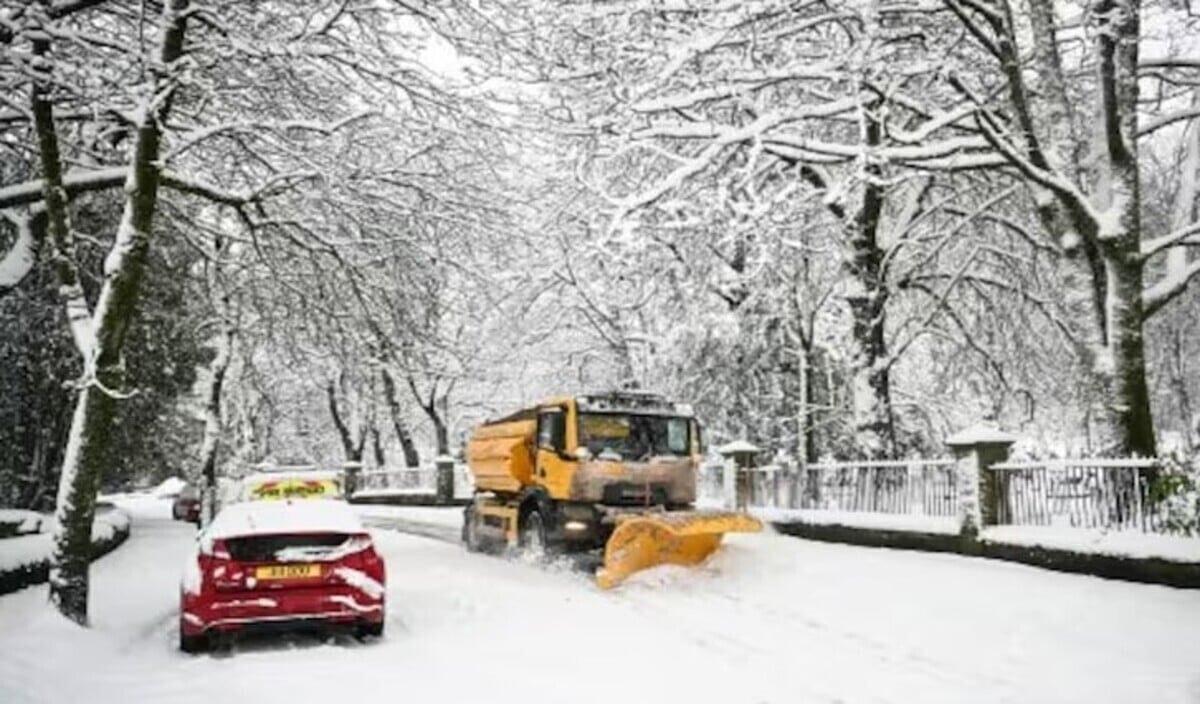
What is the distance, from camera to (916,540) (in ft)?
43.8

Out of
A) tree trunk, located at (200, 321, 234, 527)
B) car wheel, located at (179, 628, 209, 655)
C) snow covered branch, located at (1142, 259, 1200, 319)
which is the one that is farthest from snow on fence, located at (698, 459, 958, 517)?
tree trunk, located at (200, 321, 234, 527)

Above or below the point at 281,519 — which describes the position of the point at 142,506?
below

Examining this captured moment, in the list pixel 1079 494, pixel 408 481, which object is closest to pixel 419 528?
pixel 408 481

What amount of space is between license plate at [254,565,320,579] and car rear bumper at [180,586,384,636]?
0.42 feet

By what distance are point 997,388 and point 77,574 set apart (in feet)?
56.3

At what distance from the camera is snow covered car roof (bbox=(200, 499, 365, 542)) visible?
29.2 ft

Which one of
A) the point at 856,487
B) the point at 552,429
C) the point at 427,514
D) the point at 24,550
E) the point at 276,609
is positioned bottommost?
the point at 427,514

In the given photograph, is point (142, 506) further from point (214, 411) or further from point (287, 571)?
point (287, 571)

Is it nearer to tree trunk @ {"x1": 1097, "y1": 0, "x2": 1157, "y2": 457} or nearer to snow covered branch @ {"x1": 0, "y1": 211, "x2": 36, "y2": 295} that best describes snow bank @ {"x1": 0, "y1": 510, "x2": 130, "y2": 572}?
snow covered branch @ {"x1": 0, "y1": 211, "x2": 36, "y2": 295}

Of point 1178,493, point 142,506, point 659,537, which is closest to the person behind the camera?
point 1178,493

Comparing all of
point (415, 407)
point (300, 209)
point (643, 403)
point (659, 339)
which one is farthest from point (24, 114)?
point (415, 407)

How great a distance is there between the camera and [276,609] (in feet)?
28.6

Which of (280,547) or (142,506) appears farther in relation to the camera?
(142,506)

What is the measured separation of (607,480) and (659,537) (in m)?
1.63
